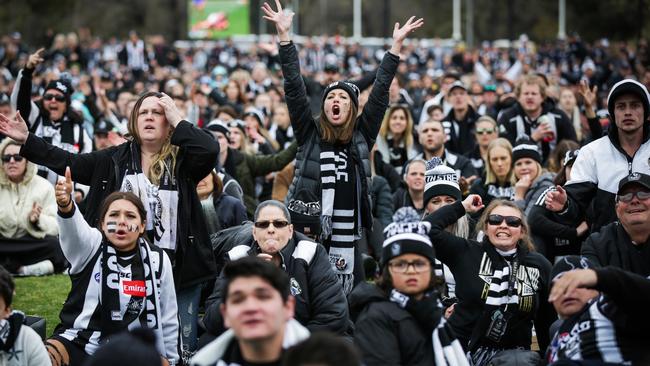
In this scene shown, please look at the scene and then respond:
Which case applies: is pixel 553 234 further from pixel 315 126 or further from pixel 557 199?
pixel 315 126

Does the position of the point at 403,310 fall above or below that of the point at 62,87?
below

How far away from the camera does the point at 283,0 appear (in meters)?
63.6

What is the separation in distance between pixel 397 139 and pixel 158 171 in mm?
6572

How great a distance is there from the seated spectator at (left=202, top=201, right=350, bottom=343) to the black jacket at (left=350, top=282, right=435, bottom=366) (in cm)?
130

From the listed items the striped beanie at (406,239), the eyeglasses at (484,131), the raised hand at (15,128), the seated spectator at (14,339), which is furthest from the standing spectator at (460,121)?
the seated spectator at (14,339)

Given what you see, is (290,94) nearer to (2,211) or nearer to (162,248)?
(162,248)

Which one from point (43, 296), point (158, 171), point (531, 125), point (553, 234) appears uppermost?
point (531, 125)

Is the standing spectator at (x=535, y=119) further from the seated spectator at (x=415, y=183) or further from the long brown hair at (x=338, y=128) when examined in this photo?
the long brown hair at (x=338, y=128)

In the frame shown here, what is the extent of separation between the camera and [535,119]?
1345 cm

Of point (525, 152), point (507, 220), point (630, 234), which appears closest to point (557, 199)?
point (507, 220)

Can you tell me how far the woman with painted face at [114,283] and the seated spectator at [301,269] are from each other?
1.40ft

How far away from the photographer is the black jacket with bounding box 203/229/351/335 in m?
7.30

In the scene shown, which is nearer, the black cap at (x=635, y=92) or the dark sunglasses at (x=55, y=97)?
the black cap at (x=635, y=92)

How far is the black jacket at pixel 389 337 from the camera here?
584cm
